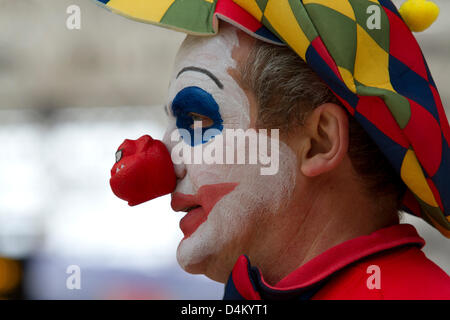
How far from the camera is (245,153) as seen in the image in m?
1.30

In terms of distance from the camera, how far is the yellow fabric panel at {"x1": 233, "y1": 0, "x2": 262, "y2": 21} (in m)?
1.28

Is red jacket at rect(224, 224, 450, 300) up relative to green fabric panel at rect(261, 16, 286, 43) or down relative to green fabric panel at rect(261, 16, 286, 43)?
down

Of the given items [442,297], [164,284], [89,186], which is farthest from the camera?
[89,186]

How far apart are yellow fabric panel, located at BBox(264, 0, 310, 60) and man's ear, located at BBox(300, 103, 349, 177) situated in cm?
14

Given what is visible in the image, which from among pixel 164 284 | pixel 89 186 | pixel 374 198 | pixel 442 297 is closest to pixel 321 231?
pixel 374 198

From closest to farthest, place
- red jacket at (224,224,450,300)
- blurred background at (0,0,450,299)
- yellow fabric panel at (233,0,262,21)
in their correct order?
red jacket at (224,224,450,300) < yellow fabric panel at (233,0,262,21) < blurred background at (0,0,450,299)

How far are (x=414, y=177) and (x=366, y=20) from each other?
35cm

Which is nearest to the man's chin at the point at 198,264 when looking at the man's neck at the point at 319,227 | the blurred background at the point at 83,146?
the man's neck at the point at 319,227

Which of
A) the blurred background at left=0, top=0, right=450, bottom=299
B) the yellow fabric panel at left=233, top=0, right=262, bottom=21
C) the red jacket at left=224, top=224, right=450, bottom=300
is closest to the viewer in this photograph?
the red jacket at left=224, top=224, right=450, bottom=300

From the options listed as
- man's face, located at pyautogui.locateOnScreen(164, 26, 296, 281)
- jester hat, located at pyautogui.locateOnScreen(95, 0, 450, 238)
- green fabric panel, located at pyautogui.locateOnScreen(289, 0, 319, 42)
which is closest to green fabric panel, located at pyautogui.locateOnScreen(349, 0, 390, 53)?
jester hat, located at pyautogui.locateOnScreen(95, 0, 450, 238)

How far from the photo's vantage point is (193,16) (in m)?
1.32

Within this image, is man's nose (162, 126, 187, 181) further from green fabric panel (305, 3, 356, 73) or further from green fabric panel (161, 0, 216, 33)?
green fabric panel (305, 3, 356, 73)
